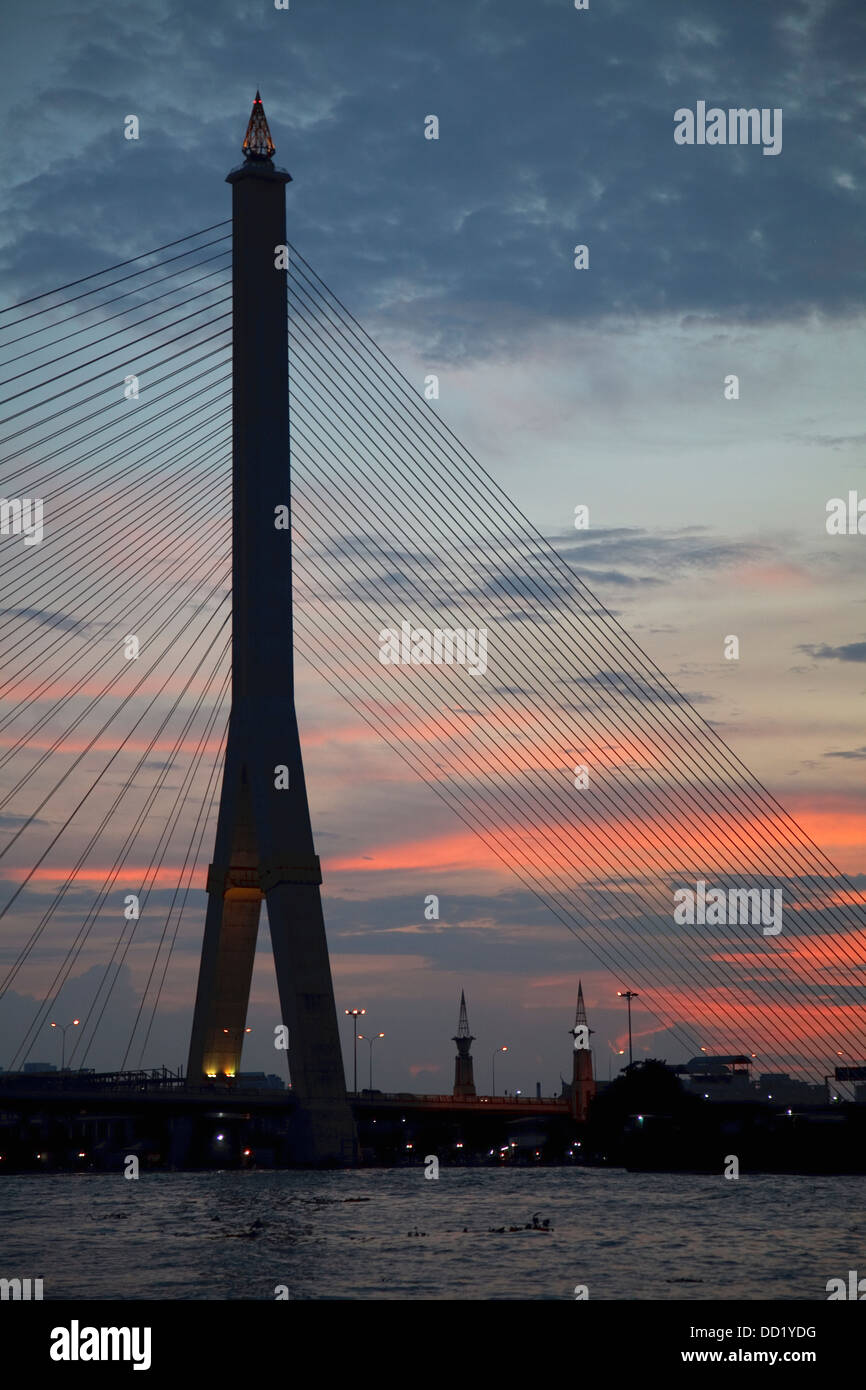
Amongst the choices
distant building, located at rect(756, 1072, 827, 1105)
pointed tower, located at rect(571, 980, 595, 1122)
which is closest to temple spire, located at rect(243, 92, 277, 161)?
pointed tower, located at rect(571, 980, 595, 1122)

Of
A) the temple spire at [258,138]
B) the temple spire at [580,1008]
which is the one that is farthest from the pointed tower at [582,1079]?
the temple spire at [258,138]

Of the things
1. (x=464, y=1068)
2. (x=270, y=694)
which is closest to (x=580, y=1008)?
(x=464, y=1068)

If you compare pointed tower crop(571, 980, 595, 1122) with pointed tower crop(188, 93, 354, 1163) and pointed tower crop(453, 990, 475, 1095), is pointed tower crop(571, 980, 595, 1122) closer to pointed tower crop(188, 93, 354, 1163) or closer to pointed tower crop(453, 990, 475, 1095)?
pointed tower crop(453, 990, 475, 1095)

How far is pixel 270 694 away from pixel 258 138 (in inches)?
936

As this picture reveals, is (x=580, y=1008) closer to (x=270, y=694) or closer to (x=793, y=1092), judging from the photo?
(x=793, y=1092)

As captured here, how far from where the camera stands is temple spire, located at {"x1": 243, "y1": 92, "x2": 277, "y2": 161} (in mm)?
70562

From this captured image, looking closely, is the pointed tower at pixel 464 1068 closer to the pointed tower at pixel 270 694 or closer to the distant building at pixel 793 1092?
the distant building at pixel 793 1092

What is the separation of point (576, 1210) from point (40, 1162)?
66.2 meters

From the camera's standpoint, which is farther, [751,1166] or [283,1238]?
[751,1166]

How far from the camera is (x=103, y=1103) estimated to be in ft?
237

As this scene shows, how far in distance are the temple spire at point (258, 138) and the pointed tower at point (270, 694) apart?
0.06 meters

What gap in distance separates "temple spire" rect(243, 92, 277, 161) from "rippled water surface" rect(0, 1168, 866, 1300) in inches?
1658

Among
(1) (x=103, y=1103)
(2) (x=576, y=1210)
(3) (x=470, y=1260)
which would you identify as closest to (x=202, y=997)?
(1) (x=103, y=1103)

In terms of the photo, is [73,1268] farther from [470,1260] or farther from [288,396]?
[288,396]
